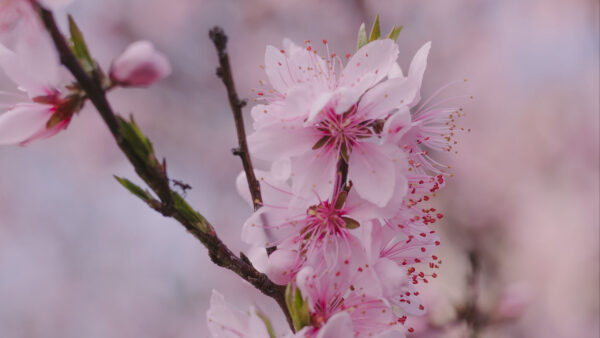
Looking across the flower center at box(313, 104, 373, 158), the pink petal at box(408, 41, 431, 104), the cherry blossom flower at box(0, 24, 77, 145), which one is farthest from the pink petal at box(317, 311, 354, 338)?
the cherry blossom flower at box(0, 24, 77, 145)

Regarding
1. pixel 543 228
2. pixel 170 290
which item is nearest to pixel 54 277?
pixel 170 290

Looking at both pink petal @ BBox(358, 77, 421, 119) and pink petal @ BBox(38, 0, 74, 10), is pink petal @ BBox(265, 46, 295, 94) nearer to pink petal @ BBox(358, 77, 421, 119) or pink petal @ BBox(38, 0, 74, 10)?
pink petal @ BBox(358, 77, 421, 119)

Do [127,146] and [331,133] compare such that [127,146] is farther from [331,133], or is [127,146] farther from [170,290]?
[170,290]

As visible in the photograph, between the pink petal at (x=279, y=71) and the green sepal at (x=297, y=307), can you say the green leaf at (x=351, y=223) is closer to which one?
the green sepal at (x=297, y=307)

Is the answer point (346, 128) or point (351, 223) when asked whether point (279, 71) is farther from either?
point (351, 223)

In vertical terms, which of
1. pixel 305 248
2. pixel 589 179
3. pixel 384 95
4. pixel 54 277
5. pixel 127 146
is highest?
pixel 589 179

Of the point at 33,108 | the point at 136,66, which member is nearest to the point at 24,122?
the point at 33,108
